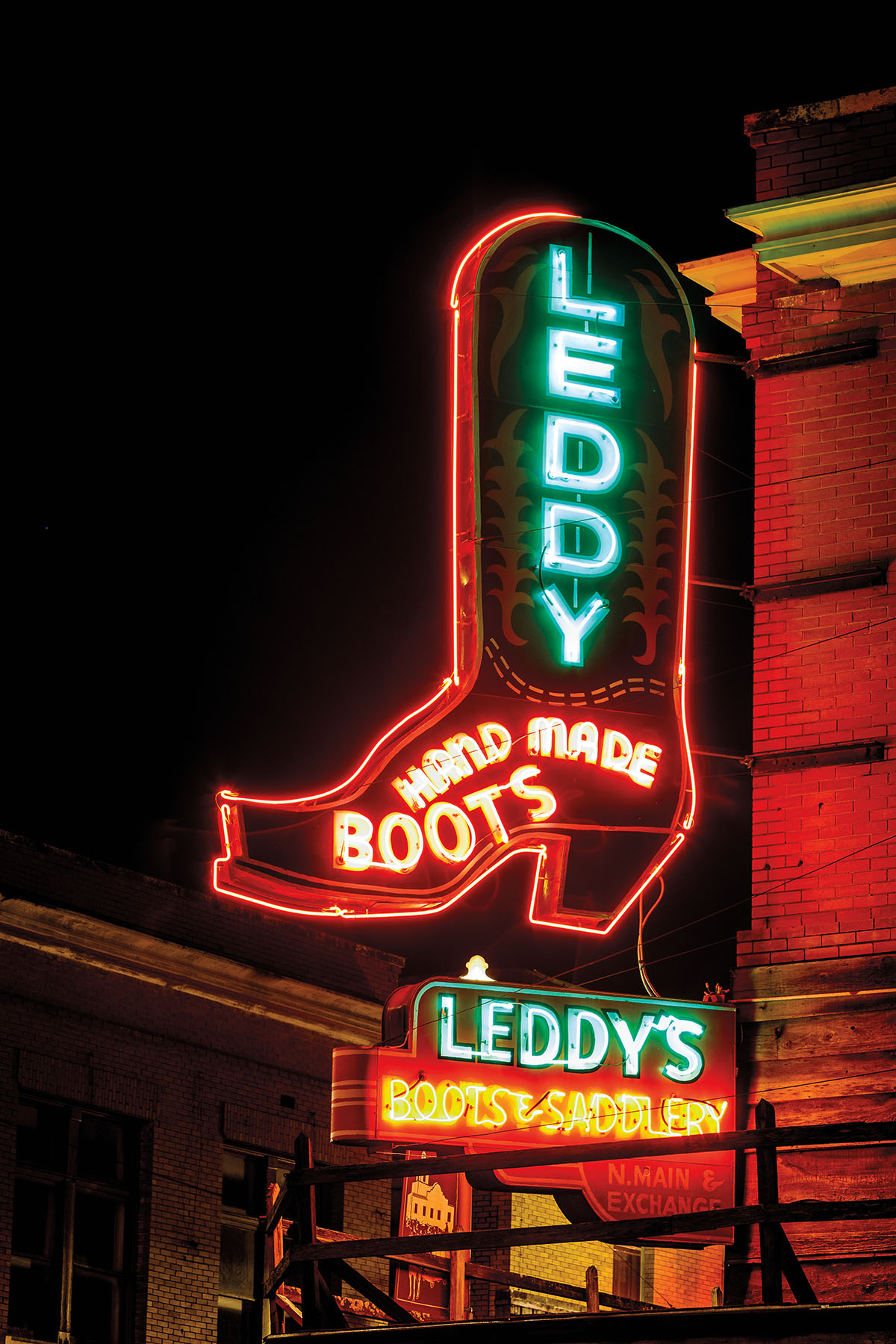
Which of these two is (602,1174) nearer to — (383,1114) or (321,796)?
(383,1114)

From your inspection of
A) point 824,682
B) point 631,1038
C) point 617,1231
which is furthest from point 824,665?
point 617,1231

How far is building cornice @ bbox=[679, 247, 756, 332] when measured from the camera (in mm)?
15531

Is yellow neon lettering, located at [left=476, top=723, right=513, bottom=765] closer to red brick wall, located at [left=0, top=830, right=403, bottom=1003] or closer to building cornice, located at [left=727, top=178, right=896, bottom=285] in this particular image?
building cornice, located at [left=727, top=178, right=896, bottom=285]

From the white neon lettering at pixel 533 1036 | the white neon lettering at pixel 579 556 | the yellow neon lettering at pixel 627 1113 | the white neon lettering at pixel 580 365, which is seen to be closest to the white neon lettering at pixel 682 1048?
the yellow neon lettering at pixel 627 1113

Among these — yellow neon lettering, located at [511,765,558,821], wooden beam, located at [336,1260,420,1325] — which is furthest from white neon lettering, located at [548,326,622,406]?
wooden beam, located at [336,1260,420,1325]

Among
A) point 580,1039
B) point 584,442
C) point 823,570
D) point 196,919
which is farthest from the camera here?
point 196,919

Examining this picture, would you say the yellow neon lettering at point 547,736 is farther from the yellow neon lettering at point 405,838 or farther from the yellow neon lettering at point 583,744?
the yellow neon lettering at point 405,838

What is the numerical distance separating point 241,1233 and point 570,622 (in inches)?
442

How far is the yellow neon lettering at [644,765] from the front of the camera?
1491cm

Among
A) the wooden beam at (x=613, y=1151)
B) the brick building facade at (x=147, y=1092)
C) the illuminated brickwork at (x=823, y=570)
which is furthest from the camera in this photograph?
the brick building facade at (x=147, y=1092)

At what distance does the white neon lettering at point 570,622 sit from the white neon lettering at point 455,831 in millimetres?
1309

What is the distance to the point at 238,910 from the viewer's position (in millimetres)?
24047

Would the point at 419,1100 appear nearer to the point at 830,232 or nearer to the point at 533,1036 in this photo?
the point at 533,1036

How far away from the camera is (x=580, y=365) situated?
1538 cm
